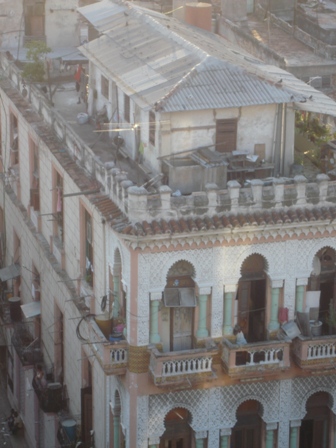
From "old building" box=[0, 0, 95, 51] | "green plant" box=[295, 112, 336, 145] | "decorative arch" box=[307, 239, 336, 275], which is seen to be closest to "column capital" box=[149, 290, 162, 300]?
"decorative arch" box=[307, 239, 336, 275]

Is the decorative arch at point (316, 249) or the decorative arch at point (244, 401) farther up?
the decorative arch at point (316, 249)

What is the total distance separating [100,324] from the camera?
177ft

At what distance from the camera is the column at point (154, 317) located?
5194 cm

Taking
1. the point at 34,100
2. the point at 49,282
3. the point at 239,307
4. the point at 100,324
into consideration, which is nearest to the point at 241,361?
the point at 239,307

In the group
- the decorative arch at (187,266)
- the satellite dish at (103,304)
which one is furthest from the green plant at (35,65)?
the decorative arch at (187,266)

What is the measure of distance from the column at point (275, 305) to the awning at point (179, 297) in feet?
10.1

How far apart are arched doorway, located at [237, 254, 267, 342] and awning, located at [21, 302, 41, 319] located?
15.4 m

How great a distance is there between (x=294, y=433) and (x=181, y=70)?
48.1 ft

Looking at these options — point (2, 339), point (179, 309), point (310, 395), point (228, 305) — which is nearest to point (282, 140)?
point (228, 305)

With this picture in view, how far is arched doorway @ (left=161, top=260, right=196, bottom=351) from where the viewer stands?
172ft

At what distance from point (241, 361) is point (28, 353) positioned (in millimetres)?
16678

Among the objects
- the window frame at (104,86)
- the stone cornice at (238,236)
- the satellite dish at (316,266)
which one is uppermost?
the window frame at (104,86)

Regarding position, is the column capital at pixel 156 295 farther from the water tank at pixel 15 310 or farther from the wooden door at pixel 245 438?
the water tank at pixel 15 310

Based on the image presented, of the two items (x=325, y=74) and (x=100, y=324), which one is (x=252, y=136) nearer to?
(x=100, y=324)
